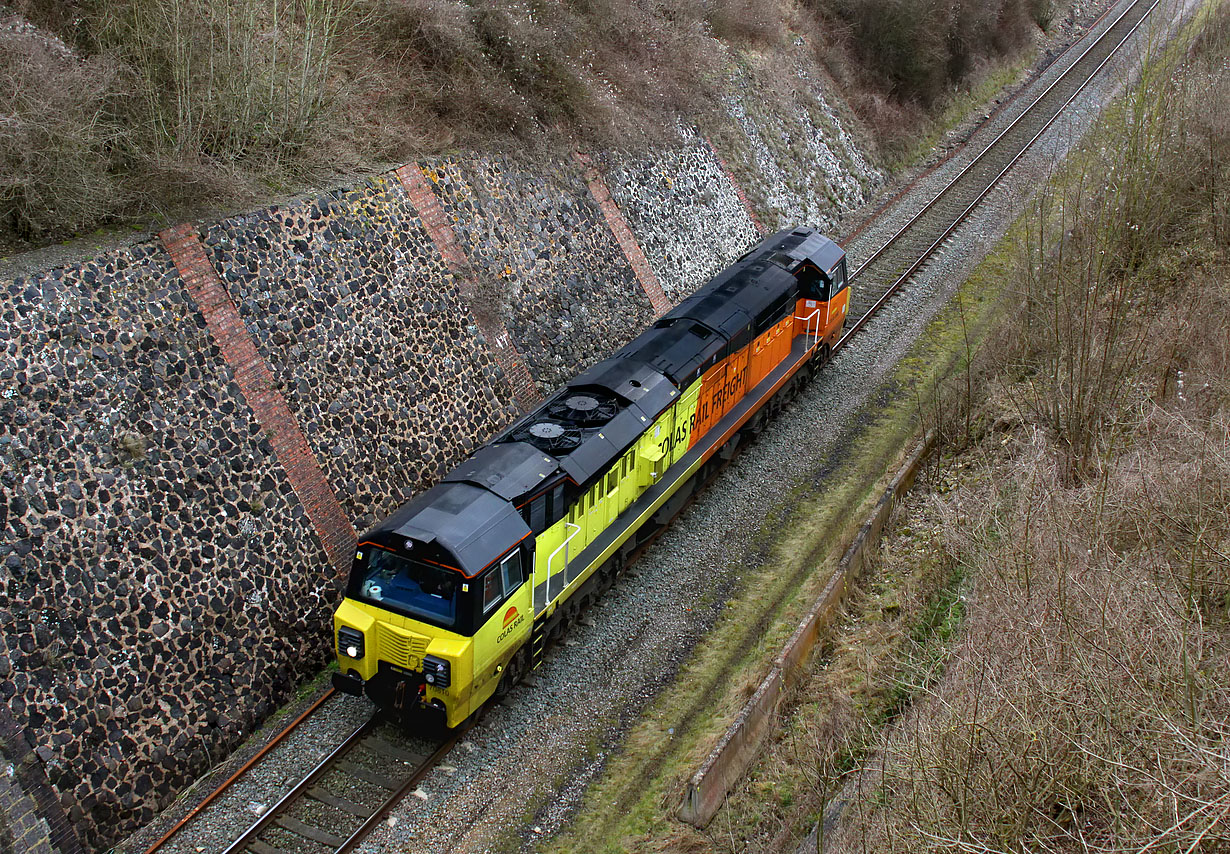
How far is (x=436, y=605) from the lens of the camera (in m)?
10.9

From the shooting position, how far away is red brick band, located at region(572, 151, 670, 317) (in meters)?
21.3

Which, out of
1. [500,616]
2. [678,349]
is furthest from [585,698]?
[678,349]

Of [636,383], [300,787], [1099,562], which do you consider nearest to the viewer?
[1099,562]

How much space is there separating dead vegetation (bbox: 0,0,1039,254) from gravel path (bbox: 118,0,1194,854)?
8.03 m

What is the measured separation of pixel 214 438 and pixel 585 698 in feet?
20.8

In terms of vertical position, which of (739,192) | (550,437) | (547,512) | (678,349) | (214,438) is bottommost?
(547,512)

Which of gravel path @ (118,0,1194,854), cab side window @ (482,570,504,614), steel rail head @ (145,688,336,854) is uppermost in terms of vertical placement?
cab side window @ (482,570,504,614)

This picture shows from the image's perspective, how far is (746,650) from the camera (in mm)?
13266

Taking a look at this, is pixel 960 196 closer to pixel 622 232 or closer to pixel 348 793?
pixel 622 232

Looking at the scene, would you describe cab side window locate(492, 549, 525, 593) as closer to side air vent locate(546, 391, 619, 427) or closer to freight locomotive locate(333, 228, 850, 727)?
freight locomotive locate(333, 228, 850, 727)

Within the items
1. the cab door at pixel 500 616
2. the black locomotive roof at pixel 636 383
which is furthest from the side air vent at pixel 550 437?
the cab door at pixel 500 616

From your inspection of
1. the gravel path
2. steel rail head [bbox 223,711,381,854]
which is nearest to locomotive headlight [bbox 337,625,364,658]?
steel rail head [bbox 223,711,381,854]

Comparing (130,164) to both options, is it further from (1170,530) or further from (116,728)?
(1170,530)

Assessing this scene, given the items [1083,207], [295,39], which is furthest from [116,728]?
[1083,207]
